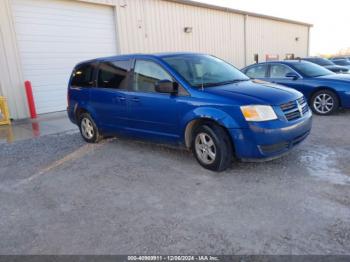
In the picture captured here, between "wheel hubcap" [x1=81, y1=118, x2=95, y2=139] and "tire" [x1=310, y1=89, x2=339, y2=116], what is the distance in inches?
210

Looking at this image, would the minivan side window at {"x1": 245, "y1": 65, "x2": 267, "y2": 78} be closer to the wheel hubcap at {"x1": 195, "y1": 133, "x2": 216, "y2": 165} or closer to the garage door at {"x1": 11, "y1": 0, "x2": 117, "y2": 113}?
the wheel hubcap at {"x1": 195, "y1": 133, "x2": 216, "y2": 165}

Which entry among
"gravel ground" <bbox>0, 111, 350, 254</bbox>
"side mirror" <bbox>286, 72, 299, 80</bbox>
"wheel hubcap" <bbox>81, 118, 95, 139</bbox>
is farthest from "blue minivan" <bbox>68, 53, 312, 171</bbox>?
"side mirror" <bbox>286, 72, 299, 80</bbox>

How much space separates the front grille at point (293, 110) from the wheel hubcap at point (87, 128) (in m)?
3.66

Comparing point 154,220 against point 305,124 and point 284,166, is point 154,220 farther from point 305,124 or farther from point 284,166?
point 305,124

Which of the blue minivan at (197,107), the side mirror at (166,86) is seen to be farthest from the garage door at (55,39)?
the side mirror at (166,86)

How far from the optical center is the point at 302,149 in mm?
5004

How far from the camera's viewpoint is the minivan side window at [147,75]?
15.5 feet

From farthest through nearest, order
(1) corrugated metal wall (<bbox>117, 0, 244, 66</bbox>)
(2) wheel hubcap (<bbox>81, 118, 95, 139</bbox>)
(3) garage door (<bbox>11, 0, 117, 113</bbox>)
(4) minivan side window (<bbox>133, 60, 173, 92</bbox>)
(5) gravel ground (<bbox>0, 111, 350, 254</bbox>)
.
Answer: (1) corrugated metal wall (<bbox>117, 0, 244, 66</bbox>), (3) garage door (<bbox>11, 0, 117, 113</bbox>), (2) wheel hubcap (<bbox>81, 118, 95, 139</bbox>), (4) minivan side window (<bbox>133, 60, 173, 92</bbox>), (5) gravel ground (<bbox>0, 111, 350, 254</bbox>)

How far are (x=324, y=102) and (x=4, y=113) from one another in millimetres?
8334

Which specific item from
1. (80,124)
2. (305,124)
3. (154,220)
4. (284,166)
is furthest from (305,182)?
(80,124)

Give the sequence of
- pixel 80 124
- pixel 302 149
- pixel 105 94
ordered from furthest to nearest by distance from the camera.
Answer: pixel 80 124 → pixel 105 94 → pixel 302 149

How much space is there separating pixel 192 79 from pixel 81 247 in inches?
109

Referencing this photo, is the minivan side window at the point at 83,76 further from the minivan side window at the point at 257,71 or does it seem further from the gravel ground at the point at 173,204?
the minivan side window at the point at 257,71

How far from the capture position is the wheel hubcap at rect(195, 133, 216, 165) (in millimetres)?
4181
